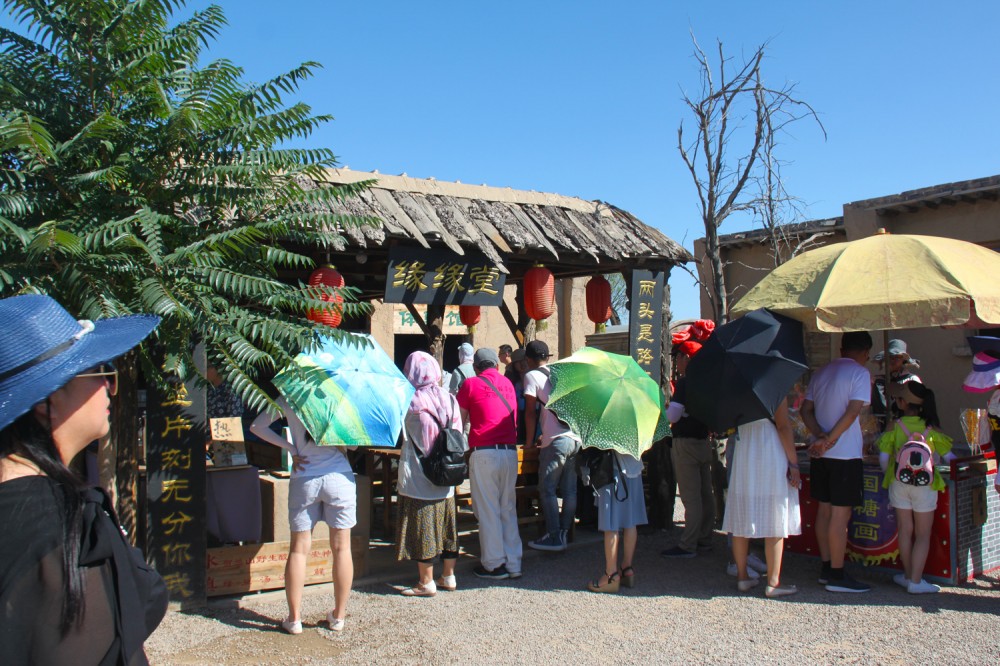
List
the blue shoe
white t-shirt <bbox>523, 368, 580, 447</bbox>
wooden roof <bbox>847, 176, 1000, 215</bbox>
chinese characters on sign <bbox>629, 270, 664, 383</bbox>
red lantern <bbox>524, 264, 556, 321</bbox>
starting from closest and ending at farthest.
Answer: white t-shirt <bbox>523, 368, 580, 447</bbox>
the blue shoe
red lantern <bbox>524, 264, 556, 321</bbox>
chinese characters on sign <bbox>629, 270, 664, 383</bbox>
wooden roof <bbox>847, 176, 1000, 215</bbox>

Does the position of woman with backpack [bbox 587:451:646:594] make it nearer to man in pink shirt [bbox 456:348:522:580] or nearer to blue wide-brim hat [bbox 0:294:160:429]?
man in pink shirt [bbox 456:348:522:580]

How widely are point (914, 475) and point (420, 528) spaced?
3698 millimetres

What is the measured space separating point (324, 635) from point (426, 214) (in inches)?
158

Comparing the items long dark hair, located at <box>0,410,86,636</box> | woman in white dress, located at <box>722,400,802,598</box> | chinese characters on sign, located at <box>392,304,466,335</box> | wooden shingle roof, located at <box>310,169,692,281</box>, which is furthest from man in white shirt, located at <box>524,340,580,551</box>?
chinese characters on sign, located at <box>392,304,466,335</box>

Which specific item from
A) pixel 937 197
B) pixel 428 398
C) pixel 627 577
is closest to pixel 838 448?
pixel 627 577

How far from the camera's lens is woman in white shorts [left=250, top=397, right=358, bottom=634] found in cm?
523

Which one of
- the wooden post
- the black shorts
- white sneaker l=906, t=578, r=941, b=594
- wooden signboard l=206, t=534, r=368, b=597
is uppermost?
the wooden post

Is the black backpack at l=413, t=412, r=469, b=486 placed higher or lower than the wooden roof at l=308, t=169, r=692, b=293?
lower

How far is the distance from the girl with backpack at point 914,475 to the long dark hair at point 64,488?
5726 millimetres

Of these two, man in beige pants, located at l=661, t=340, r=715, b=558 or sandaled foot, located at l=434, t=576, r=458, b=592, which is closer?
sandaled foot, located at l=434, t=576, r=458, b=592

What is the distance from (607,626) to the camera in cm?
545

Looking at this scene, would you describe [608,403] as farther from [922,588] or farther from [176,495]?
[176,495]

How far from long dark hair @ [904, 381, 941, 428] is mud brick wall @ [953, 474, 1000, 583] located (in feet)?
1.62

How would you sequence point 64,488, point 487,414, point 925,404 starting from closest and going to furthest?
point 64,488, point 925,404, point 487,414
